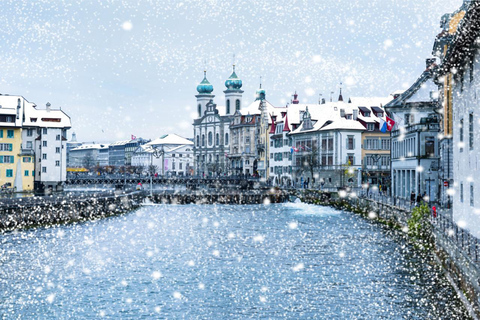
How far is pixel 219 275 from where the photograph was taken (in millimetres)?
35031

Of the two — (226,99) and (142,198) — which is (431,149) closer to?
(142,198)

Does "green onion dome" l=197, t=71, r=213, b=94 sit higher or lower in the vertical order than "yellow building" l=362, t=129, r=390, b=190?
higher

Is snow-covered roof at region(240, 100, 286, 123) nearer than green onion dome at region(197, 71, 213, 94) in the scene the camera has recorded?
Result: Yes

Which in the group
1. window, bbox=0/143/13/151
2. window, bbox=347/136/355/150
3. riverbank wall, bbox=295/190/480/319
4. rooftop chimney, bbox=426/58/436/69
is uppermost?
rooftop chimney, bbox=426/58/436/69

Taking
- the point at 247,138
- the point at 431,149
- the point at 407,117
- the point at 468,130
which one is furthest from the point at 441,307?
the point at 247,138

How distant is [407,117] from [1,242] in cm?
4236

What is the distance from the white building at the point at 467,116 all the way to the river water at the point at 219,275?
3196 mm

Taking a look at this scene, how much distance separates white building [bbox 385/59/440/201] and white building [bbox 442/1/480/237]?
981 inches

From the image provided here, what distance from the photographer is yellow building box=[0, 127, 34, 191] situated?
333 feet

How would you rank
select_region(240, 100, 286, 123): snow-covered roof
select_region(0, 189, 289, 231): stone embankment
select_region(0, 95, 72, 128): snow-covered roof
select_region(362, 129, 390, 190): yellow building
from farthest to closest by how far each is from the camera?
1. select_region(240, 100, 286, 123): snow-covered roof
2. select_region(362, 129, 390, 190): yellow building
3. select_region(0, 95, 72, 128): snow-covered roof
4. select_region(0, 189, 289, 231): stone embankment

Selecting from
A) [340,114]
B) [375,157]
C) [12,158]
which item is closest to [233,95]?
[340,114]

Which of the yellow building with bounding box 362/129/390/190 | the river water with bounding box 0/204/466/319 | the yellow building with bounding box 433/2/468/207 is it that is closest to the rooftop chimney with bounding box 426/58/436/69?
the yellow building with bounding box 433/2/468/207

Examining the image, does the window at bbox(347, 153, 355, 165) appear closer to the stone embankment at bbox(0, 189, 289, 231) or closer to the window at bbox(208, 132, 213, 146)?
the stone embankment at bbox(0, 189, 289, 231)

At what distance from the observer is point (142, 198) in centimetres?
10081
